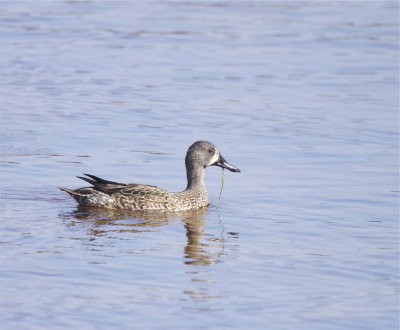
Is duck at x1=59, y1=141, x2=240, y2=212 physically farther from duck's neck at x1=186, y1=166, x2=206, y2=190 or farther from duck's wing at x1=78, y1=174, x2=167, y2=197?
duck's neck at x1=186, y1=166, x2=206, y2=190

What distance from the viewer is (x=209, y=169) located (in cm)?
1432

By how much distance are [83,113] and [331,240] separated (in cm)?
749

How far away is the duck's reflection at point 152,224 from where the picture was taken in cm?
976

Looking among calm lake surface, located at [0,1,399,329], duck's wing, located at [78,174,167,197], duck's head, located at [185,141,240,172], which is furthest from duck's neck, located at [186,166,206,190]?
duck's wing, located at [78,174,167,197]

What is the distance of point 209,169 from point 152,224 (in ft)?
11.4

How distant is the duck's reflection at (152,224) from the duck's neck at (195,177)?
0.38m

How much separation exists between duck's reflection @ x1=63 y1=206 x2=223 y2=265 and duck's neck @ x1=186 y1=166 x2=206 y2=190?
385mm

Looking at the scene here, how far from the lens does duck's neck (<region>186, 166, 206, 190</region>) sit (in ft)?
40.2

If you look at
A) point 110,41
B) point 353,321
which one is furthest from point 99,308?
point 110,41

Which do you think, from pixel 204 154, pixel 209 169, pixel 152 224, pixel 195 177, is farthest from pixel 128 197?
pixel 209 169

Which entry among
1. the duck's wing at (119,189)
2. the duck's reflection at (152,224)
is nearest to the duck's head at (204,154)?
the duck's reflection at (152,224)

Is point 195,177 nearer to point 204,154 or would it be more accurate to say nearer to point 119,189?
point 204,154

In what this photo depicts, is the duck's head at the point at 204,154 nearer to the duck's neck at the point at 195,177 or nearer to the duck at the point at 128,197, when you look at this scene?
the duck's neck at the point at 195,177

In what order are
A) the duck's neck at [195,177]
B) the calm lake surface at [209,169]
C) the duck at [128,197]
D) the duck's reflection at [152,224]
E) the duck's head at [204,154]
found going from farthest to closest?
the duck's head at [204,154] → the duck's neck at [195,177] → the duck at [128,197] → the duck's reflection at [152,224] → the calm lake surface at [209,169]
